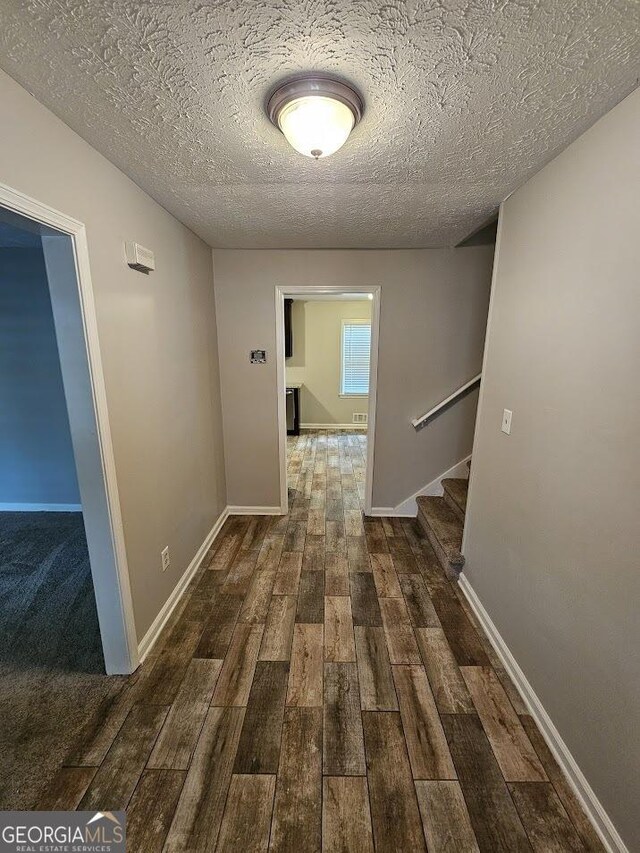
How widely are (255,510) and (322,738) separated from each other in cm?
197

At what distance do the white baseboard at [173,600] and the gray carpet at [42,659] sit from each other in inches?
7.5

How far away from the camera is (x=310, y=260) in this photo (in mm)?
2582

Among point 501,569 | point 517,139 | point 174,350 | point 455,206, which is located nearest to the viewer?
point 517,139

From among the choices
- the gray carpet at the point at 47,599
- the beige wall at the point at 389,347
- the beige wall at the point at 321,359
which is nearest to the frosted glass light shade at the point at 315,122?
the beige wall at the point at 389,347

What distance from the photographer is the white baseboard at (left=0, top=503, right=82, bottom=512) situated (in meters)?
3.09

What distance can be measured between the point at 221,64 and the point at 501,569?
7.47 feet

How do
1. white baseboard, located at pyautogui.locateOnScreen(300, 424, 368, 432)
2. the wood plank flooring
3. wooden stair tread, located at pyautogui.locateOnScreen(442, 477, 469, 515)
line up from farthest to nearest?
white baseboard, located at pyautogui.locateOnScreen(300, 424, 368, 432)
wooden stair tread, located at pyautogui.locateOnScreen(442, 477, 469, 515)
the wood plank flooring

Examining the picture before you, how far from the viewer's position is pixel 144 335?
1.65m

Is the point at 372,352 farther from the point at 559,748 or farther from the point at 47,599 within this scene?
the point at 47,599

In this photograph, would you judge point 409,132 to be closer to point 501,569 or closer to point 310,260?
point 310,260

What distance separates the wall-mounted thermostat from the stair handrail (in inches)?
86.0

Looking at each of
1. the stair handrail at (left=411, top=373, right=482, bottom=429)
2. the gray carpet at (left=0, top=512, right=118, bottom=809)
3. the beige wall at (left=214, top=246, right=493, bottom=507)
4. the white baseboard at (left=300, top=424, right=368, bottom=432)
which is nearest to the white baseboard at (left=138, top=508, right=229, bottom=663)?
the gray carpet at (left=0, top=512, right=118, bottom=809)

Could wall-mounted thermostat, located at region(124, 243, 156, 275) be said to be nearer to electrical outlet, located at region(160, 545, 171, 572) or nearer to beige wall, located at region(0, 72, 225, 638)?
beige wall, located at region(0, 72, 225, 638)

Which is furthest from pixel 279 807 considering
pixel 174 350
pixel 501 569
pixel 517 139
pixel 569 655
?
pixel 517 139
